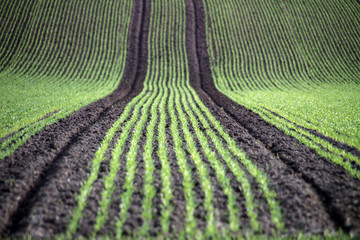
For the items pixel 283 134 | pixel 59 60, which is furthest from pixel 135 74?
pixel 283 134

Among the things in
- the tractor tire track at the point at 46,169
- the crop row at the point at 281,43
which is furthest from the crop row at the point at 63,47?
the crop row at the point at 281,43

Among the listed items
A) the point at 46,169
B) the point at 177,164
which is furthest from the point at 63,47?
the point at 177,164

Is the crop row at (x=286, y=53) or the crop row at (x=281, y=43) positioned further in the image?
the crop row at (x=281, y=43)

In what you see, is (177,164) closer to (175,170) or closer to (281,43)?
(175,170)

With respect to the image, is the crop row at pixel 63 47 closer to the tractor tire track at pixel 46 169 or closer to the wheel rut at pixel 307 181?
the tractor tire track at pixel 46 169

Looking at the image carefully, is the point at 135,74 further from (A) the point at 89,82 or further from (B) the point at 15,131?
(B) the point at 15,131
